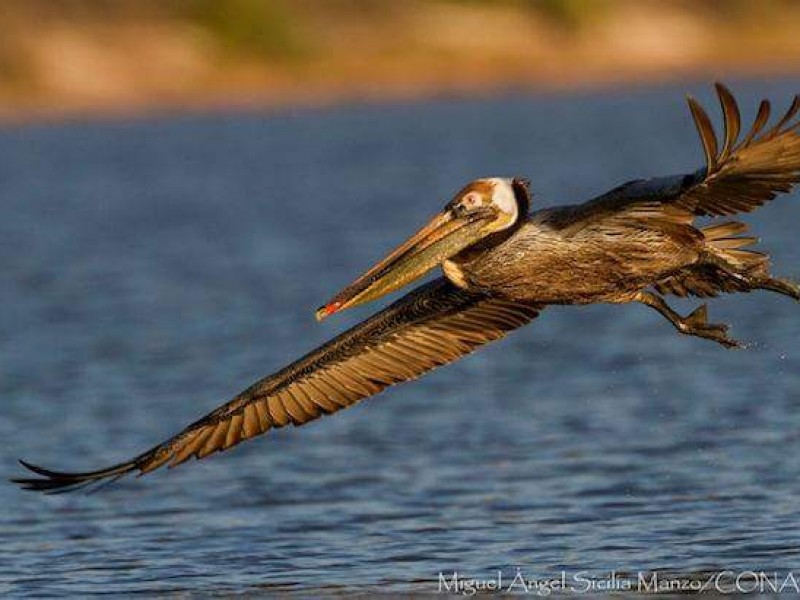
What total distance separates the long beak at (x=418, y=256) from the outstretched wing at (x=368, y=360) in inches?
32.1

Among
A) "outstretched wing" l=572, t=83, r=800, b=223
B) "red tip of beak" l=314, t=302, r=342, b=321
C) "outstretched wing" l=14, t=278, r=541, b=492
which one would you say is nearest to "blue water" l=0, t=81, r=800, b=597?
"outstretched wing" l=14, t=278, r=541, b=492

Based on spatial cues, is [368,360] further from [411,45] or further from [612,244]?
A: [411,45]

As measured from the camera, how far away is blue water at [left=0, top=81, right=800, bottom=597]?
1052 centimetres

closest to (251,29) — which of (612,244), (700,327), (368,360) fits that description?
(368,360)

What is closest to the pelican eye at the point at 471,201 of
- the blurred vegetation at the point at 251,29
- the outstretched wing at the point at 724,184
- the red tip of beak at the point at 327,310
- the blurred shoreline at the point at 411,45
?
the outstretched wing at the point at 724,184

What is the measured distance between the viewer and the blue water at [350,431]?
10516 mm

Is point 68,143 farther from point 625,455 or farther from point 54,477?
point 54,477

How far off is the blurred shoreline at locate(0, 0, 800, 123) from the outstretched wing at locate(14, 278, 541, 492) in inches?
1415

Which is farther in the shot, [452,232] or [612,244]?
[452,232]

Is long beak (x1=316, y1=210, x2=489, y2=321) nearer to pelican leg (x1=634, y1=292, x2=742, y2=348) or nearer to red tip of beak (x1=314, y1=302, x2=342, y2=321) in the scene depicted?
red tip of beak (x1=314, y1=302, x2=342, y2=321)

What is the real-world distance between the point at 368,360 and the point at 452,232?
4.46 feet

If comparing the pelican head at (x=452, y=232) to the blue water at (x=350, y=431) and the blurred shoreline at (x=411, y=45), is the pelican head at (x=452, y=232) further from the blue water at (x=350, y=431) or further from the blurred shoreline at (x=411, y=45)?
the blurred shoreline at (x=411, y=45)

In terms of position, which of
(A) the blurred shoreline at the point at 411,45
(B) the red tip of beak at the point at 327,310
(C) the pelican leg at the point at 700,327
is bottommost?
(C) the pelican leg at the point at 700,327

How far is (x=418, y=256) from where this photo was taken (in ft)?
30.4
